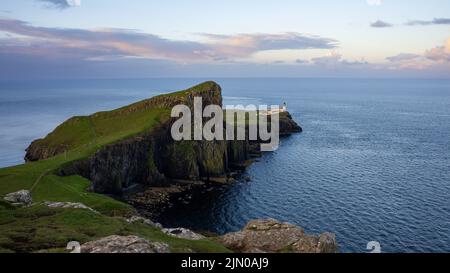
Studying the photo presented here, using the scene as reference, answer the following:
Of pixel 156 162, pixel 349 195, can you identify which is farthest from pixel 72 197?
pixel 349 195

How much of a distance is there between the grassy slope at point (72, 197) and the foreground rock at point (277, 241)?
442 cm

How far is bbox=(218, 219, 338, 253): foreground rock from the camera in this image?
39.2 metres

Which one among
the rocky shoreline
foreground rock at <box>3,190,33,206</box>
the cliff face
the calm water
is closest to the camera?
foreground rock at <box>3,190,33,206</box>

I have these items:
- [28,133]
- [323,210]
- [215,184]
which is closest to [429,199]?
[323,210]

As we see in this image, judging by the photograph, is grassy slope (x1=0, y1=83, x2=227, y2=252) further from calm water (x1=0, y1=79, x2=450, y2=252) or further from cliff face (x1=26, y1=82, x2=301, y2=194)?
calm water (x1=0, y1=79, x2=450, y2=252)

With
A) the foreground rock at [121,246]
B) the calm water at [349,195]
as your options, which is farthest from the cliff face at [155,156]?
the foreground rock at [121,246]

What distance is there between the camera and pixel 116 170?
91.1 m

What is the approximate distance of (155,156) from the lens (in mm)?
104312

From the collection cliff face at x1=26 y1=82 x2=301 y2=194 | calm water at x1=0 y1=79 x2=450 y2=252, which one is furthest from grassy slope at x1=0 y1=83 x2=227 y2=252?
calm water at x1=0 y1=79 x2=450 y2=252

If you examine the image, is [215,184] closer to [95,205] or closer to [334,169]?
[334,169]

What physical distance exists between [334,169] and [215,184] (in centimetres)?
3568

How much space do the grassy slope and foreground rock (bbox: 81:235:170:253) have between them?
2743 millimetres

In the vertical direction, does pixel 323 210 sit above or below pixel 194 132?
below

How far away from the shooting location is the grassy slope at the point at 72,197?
28.5 m
